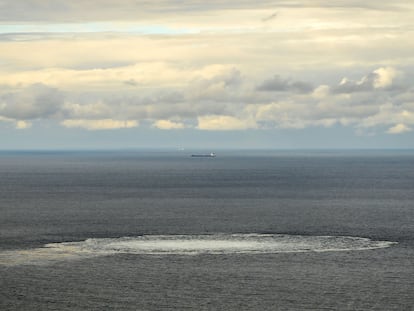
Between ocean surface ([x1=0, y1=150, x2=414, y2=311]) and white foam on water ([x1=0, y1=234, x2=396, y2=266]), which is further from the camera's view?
white foam on water ([x1=0, y1=234, x2=396, y2=266])

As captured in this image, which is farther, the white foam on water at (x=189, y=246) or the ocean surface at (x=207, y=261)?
the white foam on water at (x=189, y=246)

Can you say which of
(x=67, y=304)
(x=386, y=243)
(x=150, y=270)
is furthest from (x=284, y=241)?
(x=67, y=304)

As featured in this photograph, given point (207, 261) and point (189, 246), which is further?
point (189, 246)

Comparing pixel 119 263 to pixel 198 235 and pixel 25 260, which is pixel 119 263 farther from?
pixel 198 235

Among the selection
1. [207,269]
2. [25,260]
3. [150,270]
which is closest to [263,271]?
[207,269]

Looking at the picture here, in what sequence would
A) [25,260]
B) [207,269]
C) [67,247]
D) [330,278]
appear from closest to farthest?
[330,278] < [207,269] < [25,260] < [67,247]

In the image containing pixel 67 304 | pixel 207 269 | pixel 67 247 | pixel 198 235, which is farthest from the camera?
pixel 198 235

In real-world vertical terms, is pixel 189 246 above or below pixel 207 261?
above

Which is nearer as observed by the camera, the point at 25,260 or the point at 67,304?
the point at 67,304
